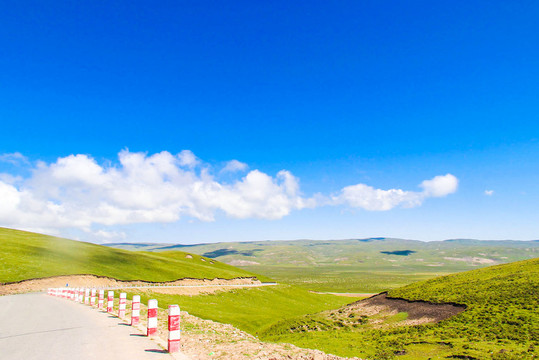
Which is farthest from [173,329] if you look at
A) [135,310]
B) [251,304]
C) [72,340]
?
[251,304]

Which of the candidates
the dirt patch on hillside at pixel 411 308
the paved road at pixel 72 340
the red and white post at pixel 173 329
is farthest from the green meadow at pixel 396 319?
the paved road at pixel 72 340

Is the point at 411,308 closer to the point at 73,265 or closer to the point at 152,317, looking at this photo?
the point at 152,317

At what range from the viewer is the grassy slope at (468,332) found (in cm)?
2267

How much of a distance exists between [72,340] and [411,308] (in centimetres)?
3791

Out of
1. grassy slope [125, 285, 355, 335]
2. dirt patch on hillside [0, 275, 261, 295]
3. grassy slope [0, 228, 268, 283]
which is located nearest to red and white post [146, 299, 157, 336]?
grassy slope [125, 285, 355, 335]

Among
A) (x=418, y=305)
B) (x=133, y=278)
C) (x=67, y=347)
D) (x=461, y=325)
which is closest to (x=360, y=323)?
(x=418, y=305)

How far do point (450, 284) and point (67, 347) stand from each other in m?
51.7

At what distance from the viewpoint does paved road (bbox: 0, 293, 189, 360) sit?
38.5 ft

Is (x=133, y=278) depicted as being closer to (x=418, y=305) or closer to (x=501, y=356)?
(x=418, y=305)

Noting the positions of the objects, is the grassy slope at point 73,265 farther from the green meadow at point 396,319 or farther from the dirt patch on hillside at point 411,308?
the dirt patch on hillside at point 411,308

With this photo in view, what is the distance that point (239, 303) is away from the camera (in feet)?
221

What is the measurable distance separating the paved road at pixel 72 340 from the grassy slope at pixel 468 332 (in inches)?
696

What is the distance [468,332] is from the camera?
27203 millimetres

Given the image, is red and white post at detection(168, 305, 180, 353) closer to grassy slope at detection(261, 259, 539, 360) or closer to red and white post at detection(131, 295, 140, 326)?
red and white post at detection(131, 295, 140, 326)
